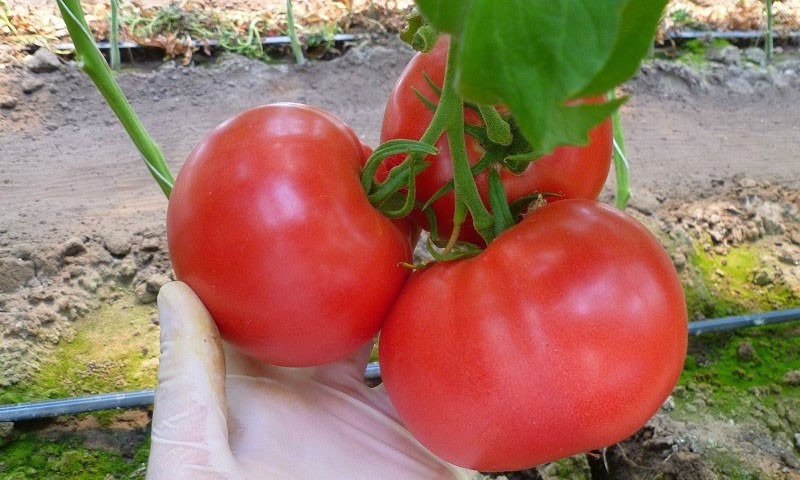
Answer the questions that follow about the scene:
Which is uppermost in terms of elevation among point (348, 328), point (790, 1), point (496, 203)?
point (496, 203)

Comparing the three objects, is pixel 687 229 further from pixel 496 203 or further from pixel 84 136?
pixel 84 136

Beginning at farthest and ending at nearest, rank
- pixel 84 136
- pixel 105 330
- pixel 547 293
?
1. pixel 84 136
2. pixel 105 330
3. pixel 547 293

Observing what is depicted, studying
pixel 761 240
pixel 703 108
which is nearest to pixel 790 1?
pixel 703 108

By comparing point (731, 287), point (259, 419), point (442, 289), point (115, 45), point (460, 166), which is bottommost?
point (731, 287)

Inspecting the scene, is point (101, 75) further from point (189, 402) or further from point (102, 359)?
point (102, 359)

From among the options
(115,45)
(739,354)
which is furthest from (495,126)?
(115,45)

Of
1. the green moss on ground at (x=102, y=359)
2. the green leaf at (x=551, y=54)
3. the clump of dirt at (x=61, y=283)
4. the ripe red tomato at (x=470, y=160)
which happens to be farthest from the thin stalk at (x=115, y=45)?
the green leaf at (x=551, y=54)

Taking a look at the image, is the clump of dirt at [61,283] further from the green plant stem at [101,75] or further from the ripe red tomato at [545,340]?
the ripe red tomato at [545,340]
